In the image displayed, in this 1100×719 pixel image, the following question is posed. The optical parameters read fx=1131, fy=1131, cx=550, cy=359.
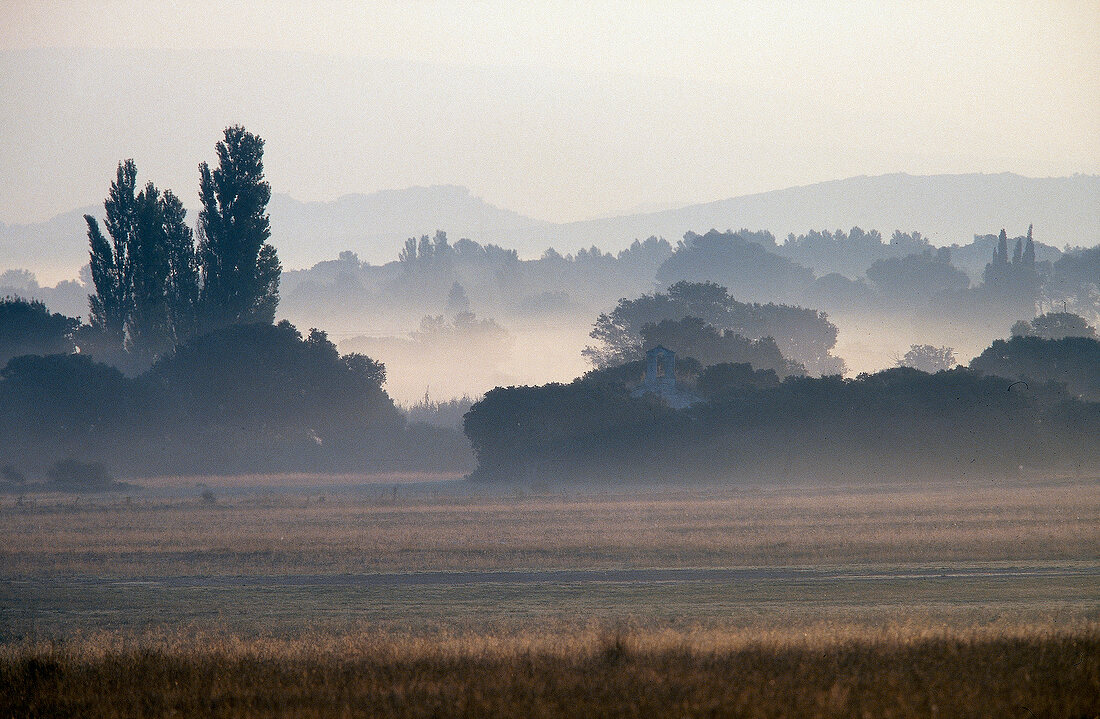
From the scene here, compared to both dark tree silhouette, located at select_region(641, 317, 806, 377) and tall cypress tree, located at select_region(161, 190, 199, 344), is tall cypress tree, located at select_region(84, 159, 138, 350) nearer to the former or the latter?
tall cypress tree, located at select_region(161, 190, 199, 344)

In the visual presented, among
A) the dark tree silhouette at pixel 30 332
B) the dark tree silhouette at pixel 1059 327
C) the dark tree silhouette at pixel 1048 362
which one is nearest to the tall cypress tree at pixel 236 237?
the dark tree silhouette at pixel 30 332

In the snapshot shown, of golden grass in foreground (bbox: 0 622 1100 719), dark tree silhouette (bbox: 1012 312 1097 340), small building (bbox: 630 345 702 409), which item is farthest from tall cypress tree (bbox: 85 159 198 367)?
dark tree silhouette (bbox: 1012 312 1097 340)

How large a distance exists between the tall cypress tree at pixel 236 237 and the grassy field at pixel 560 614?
54.0 metres

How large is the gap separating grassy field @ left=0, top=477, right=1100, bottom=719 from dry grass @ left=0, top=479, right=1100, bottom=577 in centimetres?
19

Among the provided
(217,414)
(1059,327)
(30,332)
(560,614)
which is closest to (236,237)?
(217,414)

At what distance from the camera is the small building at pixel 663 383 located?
3703 inches

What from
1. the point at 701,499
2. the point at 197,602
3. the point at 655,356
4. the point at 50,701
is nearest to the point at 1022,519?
the point at 701,499

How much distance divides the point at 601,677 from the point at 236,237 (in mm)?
95913

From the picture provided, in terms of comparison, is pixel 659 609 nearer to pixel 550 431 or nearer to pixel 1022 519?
pixel 1022 519

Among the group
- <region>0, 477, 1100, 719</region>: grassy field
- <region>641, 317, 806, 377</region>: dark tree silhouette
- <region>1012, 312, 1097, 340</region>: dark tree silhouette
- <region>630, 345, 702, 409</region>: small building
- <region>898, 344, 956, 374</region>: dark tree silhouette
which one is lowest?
<region>0, 477, 1100, 719</region>: grassy field

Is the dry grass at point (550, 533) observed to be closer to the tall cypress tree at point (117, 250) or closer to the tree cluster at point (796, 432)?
the tree cluster at point (796, 432)

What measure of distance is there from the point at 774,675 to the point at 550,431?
72474 mm

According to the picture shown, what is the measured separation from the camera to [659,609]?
2552 centimetres

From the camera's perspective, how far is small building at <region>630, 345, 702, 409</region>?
94062 mm
